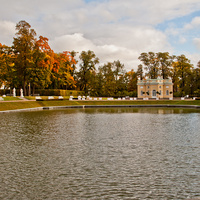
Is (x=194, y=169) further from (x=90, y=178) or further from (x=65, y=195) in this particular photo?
(x=65, y=195)

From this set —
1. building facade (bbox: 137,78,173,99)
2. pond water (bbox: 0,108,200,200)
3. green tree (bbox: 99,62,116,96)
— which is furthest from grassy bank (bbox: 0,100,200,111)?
pond water (bbox: 0,108,200,200)

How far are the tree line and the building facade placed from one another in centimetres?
426

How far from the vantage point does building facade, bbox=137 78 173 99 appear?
76.1 metres

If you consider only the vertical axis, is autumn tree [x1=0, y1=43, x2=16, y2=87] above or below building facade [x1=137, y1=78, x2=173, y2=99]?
above

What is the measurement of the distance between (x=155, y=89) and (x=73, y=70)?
2619cm

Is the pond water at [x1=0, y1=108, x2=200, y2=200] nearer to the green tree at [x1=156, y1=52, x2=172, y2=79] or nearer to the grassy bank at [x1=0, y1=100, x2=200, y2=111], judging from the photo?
the grassy bank at [x1=0, y1=100, x2=200, y2=111]

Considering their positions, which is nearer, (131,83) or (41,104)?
(41,104)

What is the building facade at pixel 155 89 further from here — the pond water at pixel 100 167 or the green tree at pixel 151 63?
the pond water at pixel 100 167

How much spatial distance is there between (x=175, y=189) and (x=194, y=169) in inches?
88.6

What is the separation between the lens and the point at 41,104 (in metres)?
49.0

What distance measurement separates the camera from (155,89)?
76125 mm

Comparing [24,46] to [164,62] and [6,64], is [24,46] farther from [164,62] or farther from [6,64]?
[164,62]

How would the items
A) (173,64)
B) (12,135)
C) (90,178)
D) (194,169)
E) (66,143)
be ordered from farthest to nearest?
(173,64)
(12,135)
(66,143)
(194,169)
(90,178)

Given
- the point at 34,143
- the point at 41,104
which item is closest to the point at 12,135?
the point at 34,143
